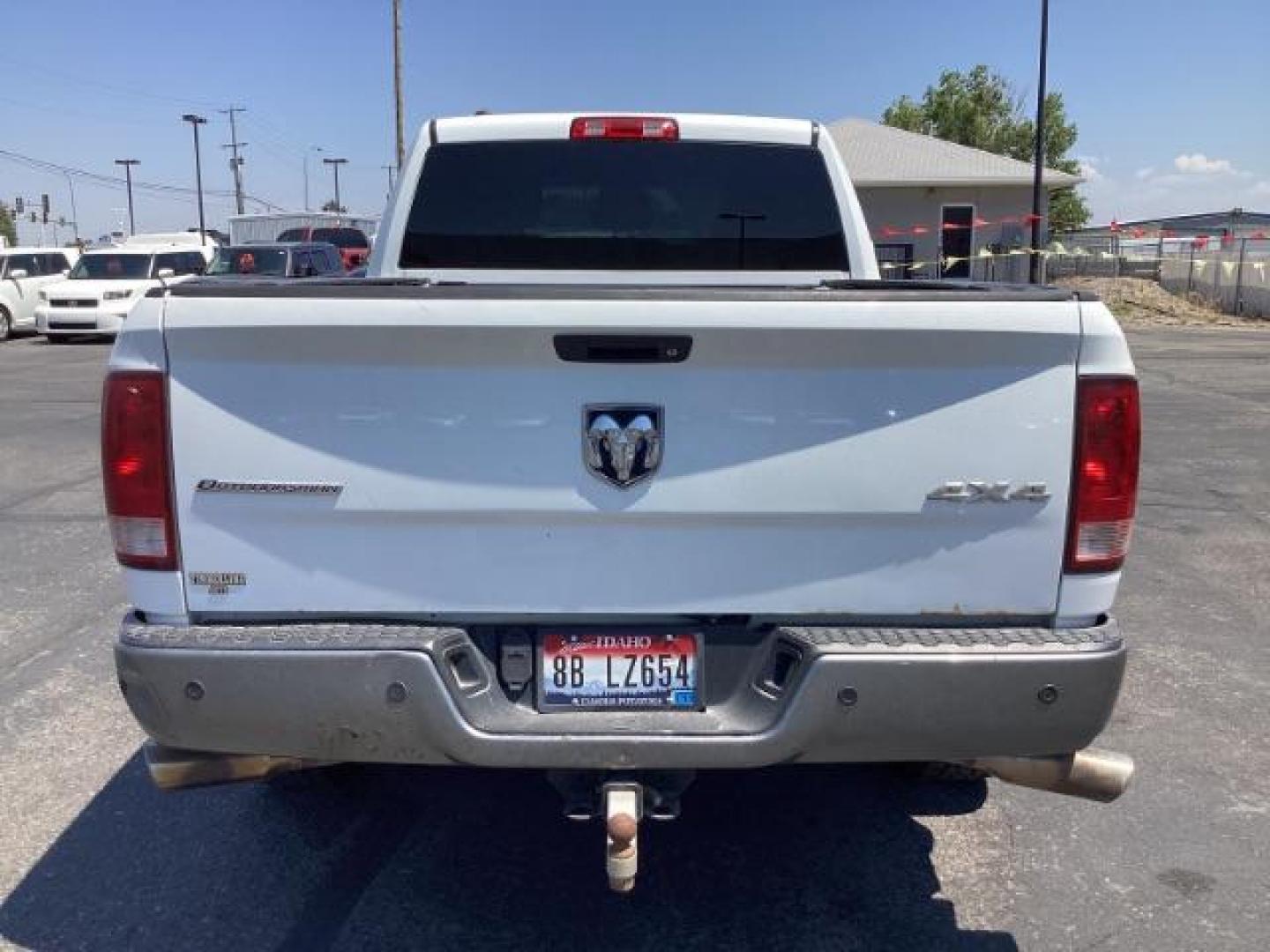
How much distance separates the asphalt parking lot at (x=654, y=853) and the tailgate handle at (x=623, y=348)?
5.34 feet

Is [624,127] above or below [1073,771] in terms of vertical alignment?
above

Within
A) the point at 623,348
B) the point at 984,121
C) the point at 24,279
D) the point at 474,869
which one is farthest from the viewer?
the point at 984,121

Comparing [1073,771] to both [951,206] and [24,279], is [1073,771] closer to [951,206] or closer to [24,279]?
[24,279]

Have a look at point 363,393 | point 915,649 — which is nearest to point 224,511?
point 363,393

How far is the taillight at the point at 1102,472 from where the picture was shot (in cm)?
272

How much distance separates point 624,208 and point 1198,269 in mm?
32228

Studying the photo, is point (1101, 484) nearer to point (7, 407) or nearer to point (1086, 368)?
point (1086, 368)

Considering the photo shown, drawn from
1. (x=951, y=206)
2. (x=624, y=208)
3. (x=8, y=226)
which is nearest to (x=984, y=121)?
(x=951, y=206)

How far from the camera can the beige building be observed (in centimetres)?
3219

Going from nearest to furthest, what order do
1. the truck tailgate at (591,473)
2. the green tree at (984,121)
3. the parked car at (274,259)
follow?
the truck tailgate at (591,473), the parked car at (274,259), the green tree at (984,121)

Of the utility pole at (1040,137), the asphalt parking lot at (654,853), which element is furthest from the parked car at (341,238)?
the asphalt parking lot at (654,853)

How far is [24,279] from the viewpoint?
1018 inches

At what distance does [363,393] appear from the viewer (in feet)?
8.91

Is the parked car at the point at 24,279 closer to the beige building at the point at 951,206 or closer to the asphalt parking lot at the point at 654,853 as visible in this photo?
the beige building at the point at 951,206
